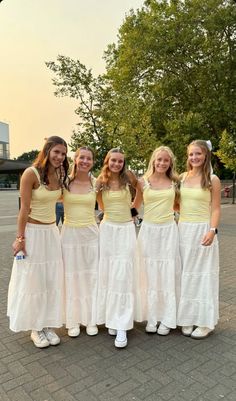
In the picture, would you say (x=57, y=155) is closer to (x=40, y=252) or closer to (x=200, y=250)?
(x=40, y=252)

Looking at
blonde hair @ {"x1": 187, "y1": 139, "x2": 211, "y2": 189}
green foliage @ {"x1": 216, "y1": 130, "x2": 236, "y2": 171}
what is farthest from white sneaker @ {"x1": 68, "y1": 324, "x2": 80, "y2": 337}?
green foliage @ {"x1": 216, "y1": 130, "x2": 236, "y2": 171}

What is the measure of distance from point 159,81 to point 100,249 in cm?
2066

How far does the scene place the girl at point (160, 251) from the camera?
3.62 meters

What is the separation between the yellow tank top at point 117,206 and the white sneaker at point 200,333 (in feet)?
4.47

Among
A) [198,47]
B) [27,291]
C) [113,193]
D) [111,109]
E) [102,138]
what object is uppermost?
[198,47]

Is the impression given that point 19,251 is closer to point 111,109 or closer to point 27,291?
point 27,291

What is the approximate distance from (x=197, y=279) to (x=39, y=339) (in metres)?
1.71

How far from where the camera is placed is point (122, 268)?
356cm

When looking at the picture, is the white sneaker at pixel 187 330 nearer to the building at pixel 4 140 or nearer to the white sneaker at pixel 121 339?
the white sneaker at pixel 121 339

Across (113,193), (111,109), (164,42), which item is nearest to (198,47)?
(164,42)

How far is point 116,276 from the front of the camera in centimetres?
356

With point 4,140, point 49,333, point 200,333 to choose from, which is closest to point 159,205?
point 200,333

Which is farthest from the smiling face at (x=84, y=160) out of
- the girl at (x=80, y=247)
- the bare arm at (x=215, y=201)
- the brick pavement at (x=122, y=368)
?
the brick pavement at (x=122, y=368)

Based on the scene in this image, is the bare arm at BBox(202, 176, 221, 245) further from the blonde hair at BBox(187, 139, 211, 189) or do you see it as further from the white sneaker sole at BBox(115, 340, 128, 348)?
the white sneaker sole at BBox(115, 340, 128, 348)
